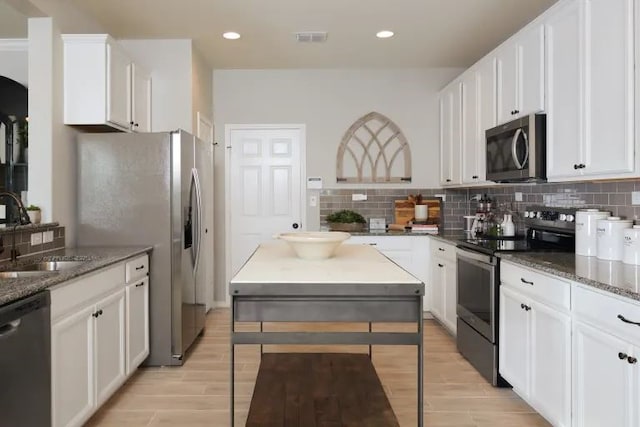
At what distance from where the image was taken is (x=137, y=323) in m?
3.19

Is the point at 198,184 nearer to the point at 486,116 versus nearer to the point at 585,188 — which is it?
the point at 486,116

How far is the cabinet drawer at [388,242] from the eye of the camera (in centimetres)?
468

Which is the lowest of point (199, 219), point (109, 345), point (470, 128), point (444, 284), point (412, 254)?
point (109, 345)

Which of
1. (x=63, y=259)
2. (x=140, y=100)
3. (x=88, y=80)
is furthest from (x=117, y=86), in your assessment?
(x=63, y=259)

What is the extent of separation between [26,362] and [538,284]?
245 centimetres

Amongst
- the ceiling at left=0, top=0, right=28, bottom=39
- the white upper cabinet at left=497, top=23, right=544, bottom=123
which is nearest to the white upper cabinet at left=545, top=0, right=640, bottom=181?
the white upper cabinet at left=497, top=23, right=544, bottom=123

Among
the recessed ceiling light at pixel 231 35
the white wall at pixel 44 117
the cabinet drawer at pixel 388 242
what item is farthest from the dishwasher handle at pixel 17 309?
the cabinet drawer at pixel 388 242

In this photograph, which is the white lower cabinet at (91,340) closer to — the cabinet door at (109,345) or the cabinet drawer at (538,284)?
the cabinet door at (109,345)

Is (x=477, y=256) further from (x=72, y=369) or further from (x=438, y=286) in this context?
(x=72, y=369)

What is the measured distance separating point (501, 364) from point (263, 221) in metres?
3.10

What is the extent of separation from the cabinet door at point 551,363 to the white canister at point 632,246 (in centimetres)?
48

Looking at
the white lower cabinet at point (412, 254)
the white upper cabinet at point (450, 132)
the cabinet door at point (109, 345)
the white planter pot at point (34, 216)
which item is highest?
the white upper cabinet at point (450, 132)

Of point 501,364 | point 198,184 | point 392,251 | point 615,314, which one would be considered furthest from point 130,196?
point 615,314

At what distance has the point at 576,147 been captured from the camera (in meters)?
2.63
